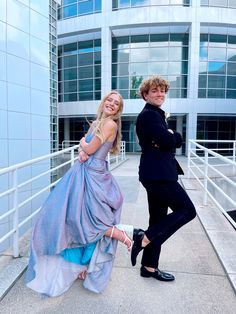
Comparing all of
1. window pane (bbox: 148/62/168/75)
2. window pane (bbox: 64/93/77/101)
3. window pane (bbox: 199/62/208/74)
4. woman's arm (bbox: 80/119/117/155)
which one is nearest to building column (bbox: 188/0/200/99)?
window pane (bbox: 199/62/208/74)

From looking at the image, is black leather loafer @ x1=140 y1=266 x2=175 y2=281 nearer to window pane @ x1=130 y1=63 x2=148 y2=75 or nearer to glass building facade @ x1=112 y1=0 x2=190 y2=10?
window pane @ x1=130 y1=63 x2=148 y2=75

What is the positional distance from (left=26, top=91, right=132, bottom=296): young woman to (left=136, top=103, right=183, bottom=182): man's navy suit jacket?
0.30m

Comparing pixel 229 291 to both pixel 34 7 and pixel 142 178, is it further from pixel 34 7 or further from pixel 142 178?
pixel 34 7

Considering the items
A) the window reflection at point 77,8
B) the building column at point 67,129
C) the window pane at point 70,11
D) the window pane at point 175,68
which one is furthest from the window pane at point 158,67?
the building column at point 67,129

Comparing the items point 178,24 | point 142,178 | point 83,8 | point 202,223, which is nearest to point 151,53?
point 178,24

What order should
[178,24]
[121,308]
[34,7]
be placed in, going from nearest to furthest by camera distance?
[121,308], [34,7], [178,24]

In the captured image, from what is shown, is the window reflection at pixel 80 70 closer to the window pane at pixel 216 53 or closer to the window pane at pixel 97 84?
the window pane at pixel 97 84

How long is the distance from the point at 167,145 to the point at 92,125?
73 cm

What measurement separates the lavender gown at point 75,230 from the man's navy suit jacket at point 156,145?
0.35 meters

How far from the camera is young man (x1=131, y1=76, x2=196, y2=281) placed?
226 cm

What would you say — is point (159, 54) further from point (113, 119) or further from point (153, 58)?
point (113, 119)

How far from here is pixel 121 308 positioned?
2.20 m

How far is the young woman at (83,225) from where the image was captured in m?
2.36

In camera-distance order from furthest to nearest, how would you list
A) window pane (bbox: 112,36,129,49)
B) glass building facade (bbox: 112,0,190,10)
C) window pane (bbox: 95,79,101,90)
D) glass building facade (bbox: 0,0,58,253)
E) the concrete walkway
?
window pane (bbox: 95,79,101,90) → window pane (bbox: 112,36,129,49) → glass building facade (bbox: 112,0,190,10) → glass building facade (bbox: 0,0,58,253) → the concrete walkway
